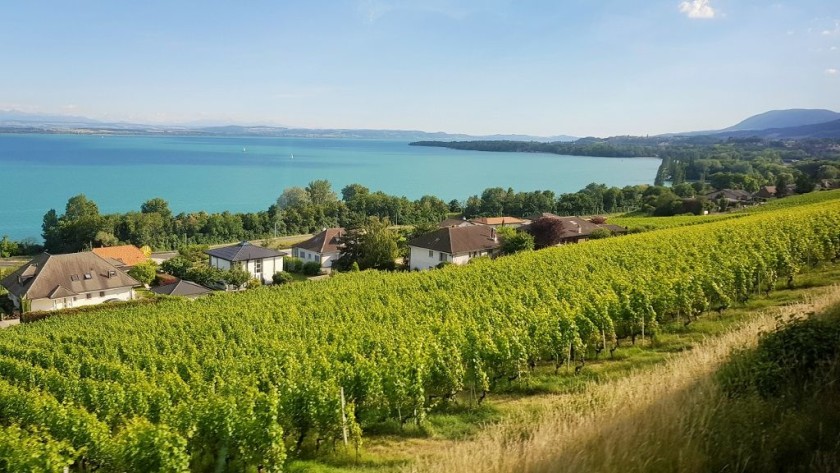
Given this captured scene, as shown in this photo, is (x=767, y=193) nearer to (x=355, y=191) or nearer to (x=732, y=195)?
(x=732, y=195)

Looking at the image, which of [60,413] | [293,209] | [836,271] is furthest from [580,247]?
[293,209]

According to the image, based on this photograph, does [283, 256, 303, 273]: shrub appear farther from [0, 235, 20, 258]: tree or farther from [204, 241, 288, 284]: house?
[0, 235, 20, 258]: tree

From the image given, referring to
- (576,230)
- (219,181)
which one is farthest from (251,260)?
(219,181)

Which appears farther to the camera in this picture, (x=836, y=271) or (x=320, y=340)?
(x=836, y=271)

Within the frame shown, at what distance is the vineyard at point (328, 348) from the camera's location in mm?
8445

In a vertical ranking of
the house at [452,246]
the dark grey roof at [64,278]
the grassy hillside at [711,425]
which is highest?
the grassy hillside at [711,425]

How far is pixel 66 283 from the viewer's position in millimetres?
31344

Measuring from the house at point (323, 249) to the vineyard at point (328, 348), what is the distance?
52.6 ft

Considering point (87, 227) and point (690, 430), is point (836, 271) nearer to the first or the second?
point (690, 430)

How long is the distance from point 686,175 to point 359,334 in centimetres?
12799

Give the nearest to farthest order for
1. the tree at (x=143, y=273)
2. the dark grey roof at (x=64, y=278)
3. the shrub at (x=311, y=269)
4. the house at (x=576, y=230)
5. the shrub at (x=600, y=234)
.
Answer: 1. the dark grey roof at (x=64, y=278)
2. the tree at (x=143, y=273)
3. the shrub at (x=600, y=234)
4. the house at (x=576, y=230)
5. the shrub at (x=311, y=269)

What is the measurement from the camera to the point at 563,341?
1225 centimetres

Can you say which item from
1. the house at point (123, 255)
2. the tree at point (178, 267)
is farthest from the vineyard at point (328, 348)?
the house at point (123, 255)

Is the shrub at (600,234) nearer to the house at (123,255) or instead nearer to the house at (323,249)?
the house at (323,249)
